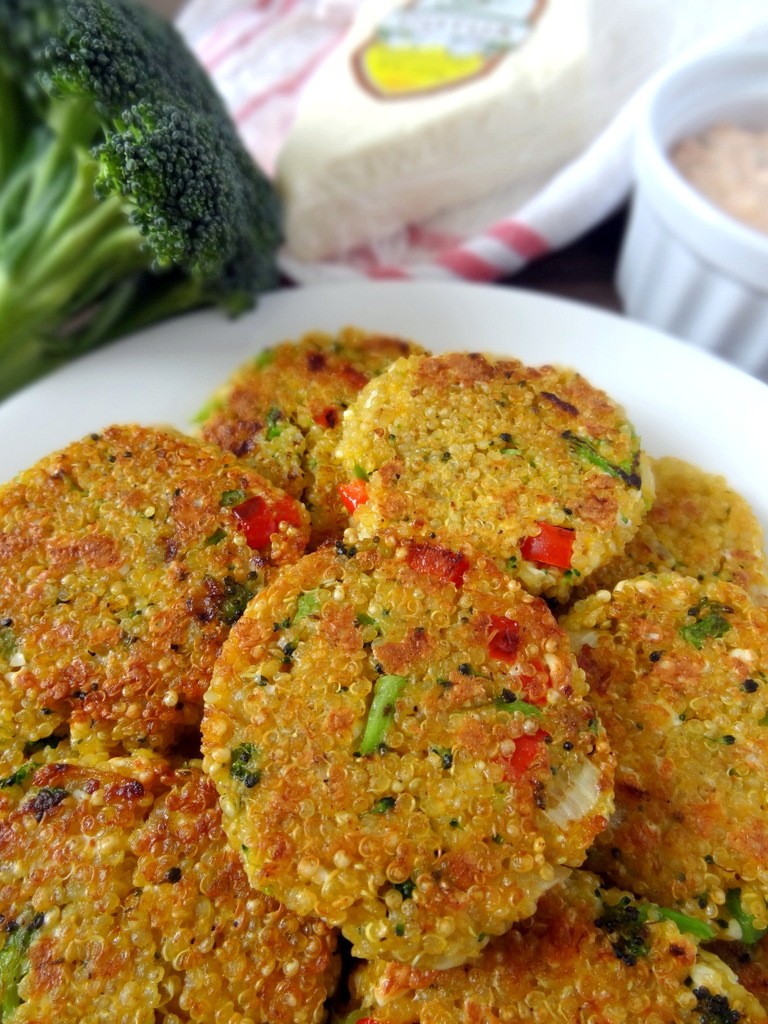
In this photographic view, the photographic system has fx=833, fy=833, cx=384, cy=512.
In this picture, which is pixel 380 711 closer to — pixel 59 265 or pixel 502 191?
pixel 59 265

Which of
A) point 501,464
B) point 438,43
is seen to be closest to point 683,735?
point 501,464

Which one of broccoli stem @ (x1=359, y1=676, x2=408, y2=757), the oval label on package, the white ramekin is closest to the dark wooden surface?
the white ramekin

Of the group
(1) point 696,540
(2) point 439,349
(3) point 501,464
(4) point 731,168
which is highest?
(3) point 501,464

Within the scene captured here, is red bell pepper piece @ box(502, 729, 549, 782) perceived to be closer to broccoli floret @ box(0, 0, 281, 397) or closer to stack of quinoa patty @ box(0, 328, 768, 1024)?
stack of quinoa patty @ box(0, 328, 768, 1024)

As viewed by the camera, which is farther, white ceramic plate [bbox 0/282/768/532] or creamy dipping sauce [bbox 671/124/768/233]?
creamy dipping sauce [bbox 671/124/768/233]

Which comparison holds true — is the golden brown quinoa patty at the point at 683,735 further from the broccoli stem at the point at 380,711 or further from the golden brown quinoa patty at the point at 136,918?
the golden brown quinoa patty at the point at 136,918

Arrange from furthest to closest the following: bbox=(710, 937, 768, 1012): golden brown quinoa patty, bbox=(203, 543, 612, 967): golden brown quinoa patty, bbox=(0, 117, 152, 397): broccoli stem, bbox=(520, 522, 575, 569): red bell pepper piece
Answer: bbox=(0, 117, 152, 397): broccoli stem < bbox=(520, 522, 575, 569): red bell pepper piece < bbox=(710, 937, 768, 1012): golden brown quinoa patty < bbox=(203, 543, 612, 967): golden brown quinoa patty

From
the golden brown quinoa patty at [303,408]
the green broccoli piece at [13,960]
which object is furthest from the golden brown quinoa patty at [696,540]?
the green broccoli piece at [13,960]

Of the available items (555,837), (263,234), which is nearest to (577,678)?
(555,837)
